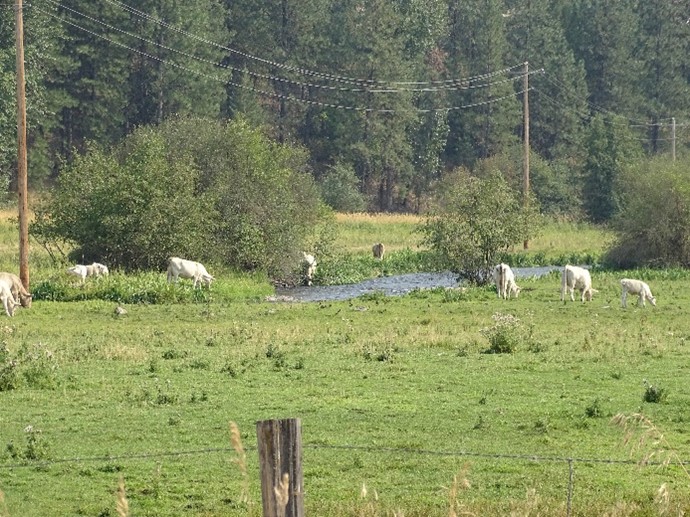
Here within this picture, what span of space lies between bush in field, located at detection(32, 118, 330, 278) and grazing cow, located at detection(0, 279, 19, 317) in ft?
32.9

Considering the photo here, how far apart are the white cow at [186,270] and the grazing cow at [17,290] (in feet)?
22.9

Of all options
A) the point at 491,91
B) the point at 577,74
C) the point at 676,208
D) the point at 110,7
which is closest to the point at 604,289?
the point at 676,208

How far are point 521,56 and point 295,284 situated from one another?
65.0 m

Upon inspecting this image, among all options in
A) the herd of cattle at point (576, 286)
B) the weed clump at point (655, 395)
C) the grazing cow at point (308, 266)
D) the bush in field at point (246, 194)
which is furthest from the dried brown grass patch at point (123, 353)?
the grazing cow at point (308, 266)

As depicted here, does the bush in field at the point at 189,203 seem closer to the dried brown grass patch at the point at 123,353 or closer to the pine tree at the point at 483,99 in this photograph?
the dried brown grass patch at the point at 123,353

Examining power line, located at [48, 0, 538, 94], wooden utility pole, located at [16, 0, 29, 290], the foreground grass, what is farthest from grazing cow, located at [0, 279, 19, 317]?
→ power line, located at [48, 0, 538, 94]

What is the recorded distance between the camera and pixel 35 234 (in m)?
49.1

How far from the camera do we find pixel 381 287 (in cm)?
4909

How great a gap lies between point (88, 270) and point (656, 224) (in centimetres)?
2282

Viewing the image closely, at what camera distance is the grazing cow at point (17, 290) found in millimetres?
35375

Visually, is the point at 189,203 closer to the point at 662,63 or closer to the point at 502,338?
the point at 502,338

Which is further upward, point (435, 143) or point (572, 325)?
point (435, 143)

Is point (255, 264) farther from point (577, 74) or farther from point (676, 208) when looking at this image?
point (577, 74)

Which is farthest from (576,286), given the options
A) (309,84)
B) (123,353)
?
(309,84)
